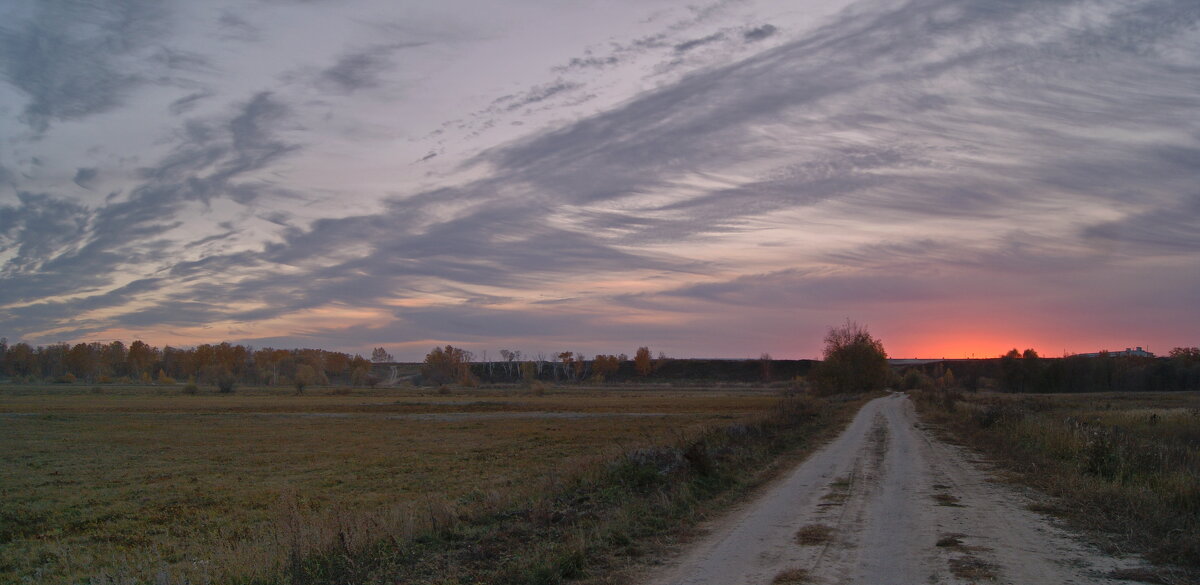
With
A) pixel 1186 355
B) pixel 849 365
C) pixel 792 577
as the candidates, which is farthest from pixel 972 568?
pixel 1186 355

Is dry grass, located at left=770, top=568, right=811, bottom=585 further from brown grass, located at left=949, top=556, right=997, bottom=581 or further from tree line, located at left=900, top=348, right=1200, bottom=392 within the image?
tree line, located at left=900, top=348, right=1200, bottom=392

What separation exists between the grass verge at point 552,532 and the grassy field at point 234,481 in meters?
0.39

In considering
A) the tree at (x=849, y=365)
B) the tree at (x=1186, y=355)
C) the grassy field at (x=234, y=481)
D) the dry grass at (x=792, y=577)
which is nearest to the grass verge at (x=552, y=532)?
the grassy field at (x=234, y=481)

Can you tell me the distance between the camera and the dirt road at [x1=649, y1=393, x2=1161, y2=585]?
7.52m

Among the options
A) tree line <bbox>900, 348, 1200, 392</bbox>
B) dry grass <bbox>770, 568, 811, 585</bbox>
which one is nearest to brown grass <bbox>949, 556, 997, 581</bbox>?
dry grass <bbox>770, 568, 811, 585</bbox>

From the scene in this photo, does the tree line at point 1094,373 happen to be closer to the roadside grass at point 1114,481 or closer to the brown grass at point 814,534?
the roadside grass at point 1114,481

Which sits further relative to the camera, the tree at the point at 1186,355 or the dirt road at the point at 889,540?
the tree at the point at 1186,355

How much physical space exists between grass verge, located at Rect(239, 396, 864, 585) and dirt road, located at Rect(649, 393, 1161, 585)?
34.4 inches

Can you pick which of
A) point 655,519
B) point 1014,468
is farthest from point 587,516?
point 1014,468

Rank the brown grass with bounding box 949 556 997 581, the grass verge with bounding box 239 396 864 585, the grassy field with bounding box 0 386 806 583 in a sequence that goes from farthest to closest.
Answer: the grassy field with bounding box 0 386 806 583 → the grass verge with bounding box 239 396 864 585 → the brown grass with bounding box 949 556 997 581

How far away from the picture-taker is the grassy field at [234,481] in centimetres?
1212

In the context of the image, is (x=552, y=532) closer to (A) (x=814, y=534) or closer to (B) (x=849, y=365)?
(A) (x=814, y=534)

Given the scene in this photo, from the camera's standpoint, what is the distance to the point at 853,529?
9.94 m

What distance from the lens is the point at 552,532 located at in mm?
10312
